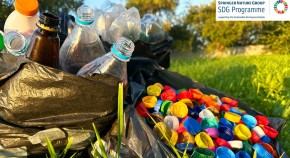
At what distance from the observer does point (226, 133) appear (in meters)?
1.59

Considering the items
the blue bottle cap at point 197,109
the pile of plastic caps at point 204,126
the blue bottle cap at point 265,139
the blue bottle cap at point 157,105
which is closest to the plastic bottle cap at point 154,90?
the pile of plastic caps at point 204,126

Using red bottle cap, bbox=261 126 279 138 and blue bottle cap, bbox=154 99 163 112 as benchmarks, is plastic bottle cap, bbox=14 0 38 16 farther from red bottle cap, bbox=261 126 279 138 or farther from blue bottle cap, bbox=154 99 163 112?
red bottle cap, bbox=261 126 279 138

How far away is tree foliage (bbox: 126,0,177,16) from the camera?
81.5 feet

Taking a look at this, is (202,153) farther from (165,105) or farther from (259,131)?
(259,131)

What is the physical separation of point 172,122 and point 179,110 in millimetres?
103

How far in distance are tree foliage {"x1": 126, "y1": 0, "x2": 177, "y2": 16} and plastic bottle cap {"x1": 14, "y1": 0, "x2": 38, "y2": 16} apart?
2373 centimetres

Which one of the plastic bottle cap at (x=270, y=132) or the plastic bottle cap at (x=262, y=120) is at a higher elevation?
the plastic bottle cap at (x=262, y=120)

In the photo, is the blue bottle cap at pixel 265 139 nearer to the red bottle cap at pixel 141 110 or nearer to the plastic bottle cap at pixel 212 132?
the plastic bottle cap at pixel 212 132

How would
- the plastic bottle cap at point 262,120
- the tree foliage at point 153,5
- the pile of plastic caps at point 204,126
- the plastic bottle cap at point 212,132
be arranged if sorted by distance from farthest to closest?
the tree foliage at point 153,5 < the plastic bottle cap at point 262,120 < the plastic bottle cap at point 212,132 < the pile of plastic caps at point 204,126

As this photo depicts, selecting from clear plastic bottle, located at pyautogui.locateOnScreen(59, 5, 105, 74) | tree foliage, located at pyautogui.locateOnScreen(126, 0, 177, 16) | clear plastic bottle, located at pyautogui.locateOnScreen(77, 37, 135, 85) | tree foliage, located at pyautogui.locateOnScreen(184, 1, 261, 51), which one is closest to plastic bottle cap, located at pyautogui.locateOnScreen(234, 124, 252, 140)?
clear plastic bottle, located at pyautogui.locateOnScreen(77, 37, 135, 85)

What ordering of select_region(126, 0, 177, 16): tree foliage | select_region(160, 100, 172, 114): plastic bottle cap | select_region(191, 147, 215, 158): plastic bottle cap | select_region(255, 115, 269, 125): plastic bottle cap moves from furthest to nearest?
select_region(126, 0, 177, 16): tree foliage → select_region(255, 115, 269, 125): plastic bottle cap → select_region(160, 100, 172, 114): plastic bottle cap → select_region(191, 147, 215, 158): plastic bottle cap

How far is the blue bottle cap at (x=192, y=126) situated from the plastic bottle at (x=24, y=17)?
0.83m


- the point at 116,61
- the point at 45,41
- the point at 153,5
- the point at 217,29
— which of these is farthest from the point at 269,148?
the point at 153,5

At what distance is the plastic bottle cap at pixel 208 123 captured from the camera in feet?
5.21
